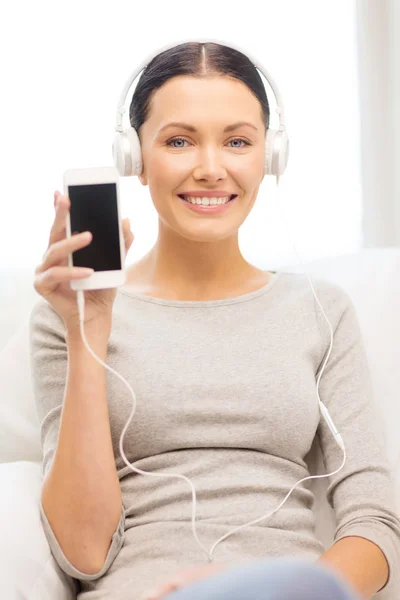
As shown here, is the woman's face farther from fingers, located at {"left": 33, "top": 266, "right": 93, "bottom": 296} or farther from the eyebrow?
fingers, located at {"left": 33, "top": 266, "right": 93, "bottom": 296}

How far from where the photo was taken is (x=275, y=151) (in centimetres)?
134

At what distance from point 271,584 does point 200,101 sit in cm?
86

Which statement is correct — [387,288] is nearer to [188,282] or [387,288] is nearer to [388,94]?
[188,282]

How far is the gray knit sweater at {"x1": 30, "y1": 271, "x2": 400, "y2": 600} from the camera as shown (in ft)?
3.75

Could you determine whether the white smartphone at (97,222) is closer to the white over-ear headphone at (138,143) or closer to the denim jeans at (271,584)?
the white over-ear headphone at (138,143)

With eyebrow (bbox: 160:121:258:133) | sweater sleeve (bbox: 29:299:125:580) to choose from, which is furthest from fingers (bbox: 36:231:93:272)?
eyebrow (bbox: 160:121:258:133)

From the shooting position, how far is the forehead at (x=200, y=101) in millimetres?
1276

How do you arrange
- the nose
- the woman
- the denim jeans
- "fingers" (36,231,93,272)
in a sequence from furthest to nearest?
the nose, the woman, "fingers" (36,231,93,272), the denim jeans

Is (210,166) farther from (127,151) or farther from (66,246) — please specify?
(66,246)

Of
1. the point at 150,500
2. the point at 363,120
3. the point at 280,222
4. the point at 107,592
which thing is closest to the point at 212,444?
the point at 150,500

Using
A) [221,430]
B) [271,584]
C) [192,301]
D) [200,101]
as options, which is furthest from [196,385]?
[271,584]

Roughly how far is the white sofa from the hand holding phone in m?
0.27

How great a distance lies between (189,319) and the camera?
1.32 metres

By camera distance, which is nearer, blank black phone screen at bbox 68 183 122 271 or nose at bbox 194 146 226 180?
blank black phone screen at bbox 68 183 122 271
